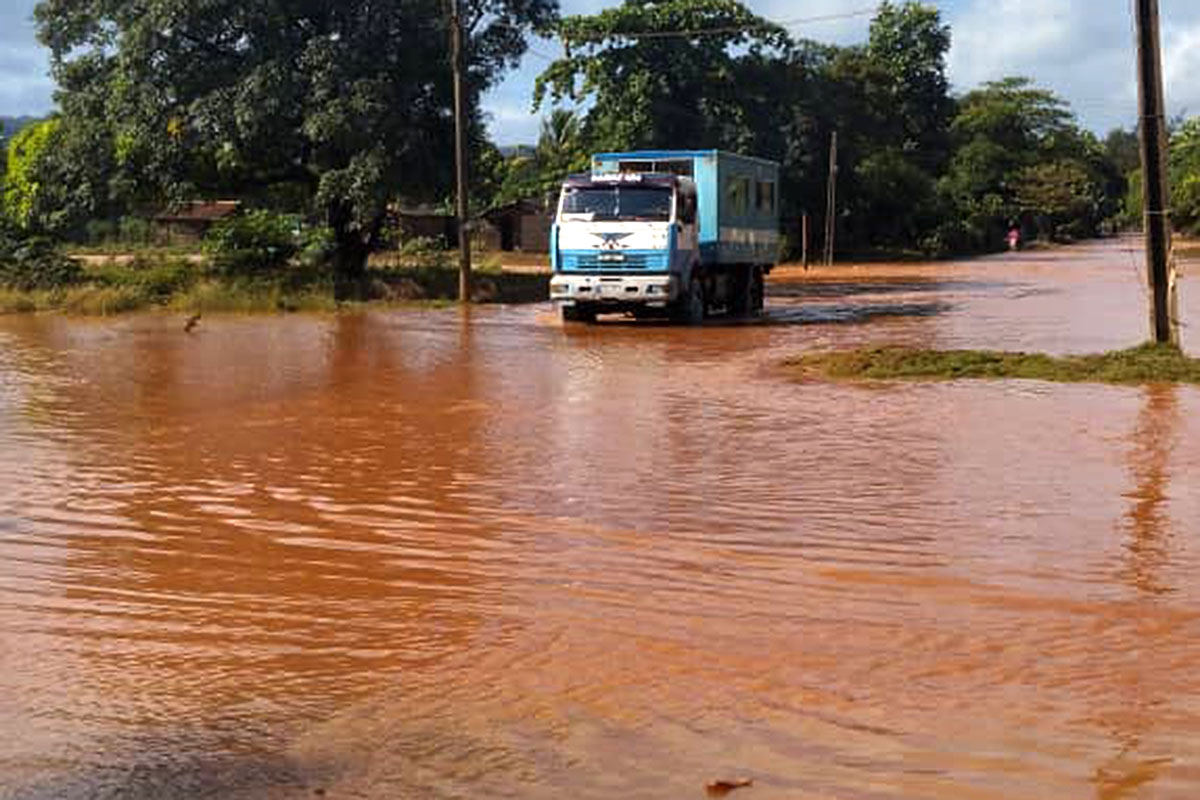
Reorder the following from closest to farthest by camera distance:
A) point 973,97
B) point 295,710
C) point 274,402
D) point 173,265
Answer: point 295,710 < point 274,402 < point 173,265 < point 973,97

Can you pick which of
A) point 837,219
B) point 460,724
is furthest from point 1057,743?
point 837,219

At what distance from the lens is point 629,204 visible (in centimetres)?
2280

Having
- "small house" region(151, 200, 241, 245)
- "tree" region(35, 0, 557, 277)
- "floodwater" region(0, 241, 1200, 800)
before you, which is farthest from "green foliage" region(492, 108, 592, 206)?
"floodwater" region(0, 241, 1200, 800)

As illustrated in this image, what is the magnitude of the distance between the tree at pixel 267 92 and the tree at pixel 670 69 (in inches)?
782

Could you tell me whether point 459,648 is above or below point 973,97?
below

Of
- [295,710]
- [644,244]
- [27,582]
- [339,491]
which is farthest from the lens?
[644,244]

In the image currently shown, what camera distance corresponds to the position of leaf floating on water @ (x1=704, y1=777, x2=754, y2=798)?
4.14 metres

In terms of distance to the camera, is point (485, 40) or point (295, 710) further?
point (485, 40)

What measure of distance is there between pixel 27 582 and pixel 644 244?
54.5ft

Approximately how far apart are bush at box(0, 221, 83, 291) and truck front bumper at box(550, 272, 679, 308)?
43.7 feet

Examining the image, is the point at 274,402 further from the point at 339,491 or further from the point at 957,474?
the point at 957,474

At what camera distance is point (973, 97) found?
331 ft

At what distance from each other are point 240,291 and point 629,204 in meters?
11.1

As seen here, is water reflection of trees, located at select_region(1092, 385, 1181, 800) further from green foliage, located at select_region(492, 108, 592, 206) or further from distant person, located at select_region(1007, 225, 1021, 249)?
distant person, located at select_region(1007, 225, 1021, 249)
